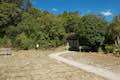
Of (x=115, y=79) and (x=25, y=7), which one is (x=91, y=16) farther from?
(x=115, y=79)

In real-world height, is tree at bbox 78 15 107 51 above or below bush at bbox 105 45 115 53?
above

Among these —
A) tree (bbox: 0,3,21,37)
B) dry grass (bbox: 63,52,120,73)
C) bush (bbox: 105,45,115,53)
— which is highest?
tree (bbox: 0,3,21,37)

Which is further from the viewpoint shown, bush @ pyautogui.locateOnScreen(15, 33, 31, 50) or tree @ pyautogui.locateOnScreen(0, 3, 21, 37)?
tree @ pyautogui.locateOnScreen(0, 3, 21, 37)

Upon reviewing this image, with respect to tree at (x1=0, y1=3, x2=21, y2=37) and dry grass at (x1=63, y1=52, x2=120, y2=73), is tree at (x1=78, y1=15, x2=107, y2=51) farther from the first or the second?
tree at (x1=0, y1=3, x2=21, y2=37)

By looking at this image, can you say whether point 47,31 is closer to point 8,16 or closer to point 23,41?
point 23,41

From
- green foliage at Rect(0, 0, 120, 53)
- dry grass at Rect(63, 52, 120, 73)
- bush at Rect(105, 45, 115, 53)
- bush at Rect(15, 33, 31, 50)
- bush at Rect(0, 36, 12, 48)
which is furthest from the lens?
bush at Rect(0, 36, 12, 48)

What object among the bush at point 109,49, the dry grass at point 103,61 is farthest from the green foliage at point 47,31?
the dry grass at point 103,61

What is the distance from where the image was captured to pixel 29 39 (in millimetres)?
40406

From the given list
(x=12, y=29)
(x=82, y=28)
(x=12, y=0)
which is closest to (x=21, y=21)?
(x=12, y=29)

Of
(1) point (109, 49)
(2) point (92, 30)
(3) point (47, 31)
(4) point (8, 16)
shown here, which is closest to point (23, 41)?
(3) point (47, 31)

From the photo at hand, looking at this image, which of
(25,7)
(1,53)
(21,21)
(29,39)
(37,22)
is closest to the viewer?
(1,53)

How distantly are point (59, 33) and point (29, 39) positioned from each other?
5.39 m

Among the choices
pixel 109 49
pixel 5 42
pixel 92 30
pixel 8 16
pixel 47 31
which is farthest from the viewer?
pixel 8 16

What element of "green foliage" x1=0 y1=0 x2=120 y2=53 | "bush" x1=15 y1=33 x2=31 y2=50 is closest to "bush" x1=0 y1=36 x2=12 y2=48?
"green foliage" x1=0 y1=0 x2=120 y2=53
